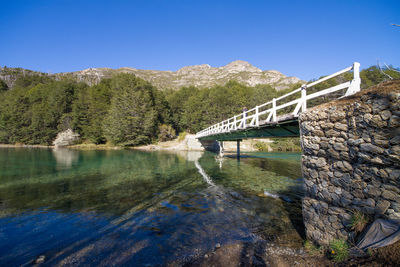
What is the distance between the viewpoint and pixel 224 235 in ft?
17.6

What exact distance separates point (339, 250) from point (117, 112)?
4817 cm

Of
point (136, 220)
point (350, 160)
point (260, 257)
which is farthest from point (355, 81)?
point (136, 220)

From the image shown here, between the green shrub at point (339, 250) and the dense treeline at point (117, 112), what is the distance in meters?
43.4

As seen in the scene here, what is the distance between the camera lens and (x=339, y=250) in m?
3.66

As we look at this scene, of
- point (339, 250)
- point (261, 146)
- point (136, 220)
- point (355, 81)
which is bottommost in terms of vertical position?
point (136, 220)

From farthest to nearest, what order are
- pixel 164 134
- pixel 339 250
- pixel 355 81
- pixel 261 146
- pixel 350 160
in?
pixel 164 134 < pixel 261 146 < pixel 355 81 < pixel 350 160 < pixel 339 250

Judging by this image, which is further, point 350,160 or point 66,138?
point 66,138

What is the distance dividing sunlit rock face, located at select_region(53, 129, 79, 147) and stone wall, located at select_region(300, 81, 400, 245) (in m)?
58.1

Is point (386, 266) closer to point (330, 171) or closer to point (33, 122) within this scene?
point (330, 171)

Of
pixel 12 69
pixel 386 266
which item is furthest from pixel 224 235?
pixel 12 69

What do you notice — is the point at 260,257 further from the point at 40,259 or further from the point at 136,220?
the point at 40,259

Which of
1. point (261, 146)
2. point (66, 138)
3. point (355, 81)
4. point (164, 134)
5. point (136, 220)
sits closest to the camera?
point (355, 81)

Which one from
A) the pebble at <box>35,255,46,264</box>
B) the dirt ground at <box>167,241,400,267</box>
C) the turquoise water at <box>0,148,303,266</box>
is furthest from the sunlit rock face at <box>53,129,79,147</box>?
the dirt ground at <box>167,241,400,267</box>

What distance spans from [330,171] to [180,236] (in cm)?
421
